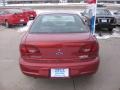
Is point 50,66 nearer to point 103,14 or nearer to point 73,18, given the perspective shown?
point 73,18

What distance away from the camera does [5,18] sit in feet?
64.0

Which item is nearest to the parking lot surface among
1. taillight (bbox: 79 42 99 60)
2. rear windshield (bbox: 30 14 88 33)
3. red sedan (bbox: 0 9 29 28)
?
taillight (bbox: 79 42 99 60)

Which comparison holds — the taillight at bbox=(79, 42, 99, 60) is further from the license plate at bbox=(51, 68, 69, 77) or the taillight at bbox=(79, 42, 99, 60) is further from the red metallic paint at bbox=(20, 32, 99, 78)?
the license plate at bbox=(51, 68, 69, 77)

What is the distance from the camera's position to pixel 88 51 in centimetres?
521

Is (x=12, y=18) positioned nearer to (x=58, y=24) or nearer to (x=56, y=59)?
(x=58, y=24)

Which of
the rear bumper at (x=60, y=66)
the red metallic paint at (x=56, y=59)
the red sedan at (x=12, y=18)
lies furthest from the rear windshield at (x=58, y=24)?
the red sedan at (x=12, y=18)

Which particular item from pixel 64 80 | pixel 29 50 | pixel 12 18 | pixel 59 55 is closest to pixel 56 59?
pixel 59 55

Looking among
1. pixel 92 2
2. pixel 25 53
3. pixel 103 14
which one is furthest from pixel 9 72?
pixel 103 14

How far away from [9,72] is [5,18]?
521 inches

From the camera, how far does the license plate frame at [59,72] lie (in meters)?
5.04

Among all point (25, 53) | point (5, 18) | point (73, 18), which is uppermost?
point (73, 18)

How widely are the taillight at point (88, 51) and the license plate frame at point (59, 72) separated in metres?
0.39

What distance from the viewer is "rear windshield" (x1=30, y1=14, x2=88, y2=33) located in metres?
5.83

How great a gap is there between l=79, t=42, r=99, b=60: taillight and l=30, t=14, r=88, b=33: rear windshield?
62cm
